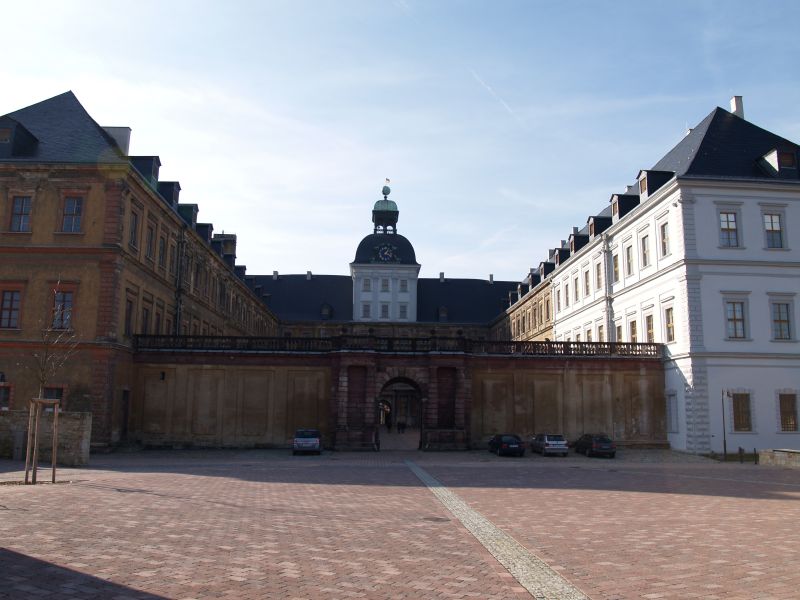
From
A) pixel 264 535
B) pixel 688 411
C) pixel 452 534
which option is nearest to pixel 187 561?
pixel 264 535

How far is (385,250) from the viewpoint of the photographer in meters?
86.8

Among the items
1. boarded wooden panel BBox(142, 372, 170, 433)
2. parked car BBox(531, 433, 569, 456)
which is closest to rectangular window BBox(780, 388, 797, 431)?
parked car BBox(531, 433, 569, 456)

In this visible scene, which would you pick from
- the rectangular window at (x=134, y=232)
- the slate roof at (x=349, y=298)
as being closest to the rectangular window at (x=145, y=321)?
the rectangular window at (x=134, y=232)

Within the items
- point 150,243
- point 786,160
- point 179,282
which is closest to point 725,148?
point 786,160

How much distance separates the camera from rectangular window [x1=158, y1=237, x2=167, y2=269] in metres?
41.7

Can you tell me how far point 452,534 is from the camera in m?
12.6

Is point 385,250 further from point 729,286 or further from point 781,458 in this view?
point 781,458

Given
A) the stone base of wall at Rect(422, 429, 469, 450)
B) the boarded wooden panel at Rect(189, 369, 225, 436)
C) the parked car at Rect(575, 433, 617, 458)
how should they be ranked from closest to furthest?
1. the parked car at Rect(575, 433, 617, 458)
2. the stone base of wall at Rect(422, 429, 469, 450)
3. the boarded wooden panel at Rect(189, 369, 225, 436)

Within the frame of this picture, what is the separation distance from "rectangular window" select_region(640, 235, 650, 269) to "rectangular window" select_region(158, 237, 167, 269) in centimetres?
3024

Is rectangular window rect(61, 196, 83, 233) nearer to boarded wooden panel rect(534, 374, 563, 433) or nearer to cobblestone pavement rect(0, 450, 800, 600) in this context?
cobblestone pavement rect(0, 450, 800, 600)

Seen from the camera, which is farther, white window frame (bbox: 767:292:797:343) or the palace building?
white window frame (bbox: 767:292:797:343)

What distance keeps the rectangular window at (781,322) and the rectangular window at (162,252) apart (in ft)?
118

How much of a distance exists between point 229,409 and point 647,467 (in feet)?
75.6

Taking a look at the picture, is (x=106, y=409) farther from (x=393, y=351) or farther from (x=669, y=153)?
(x=669, y=153)
